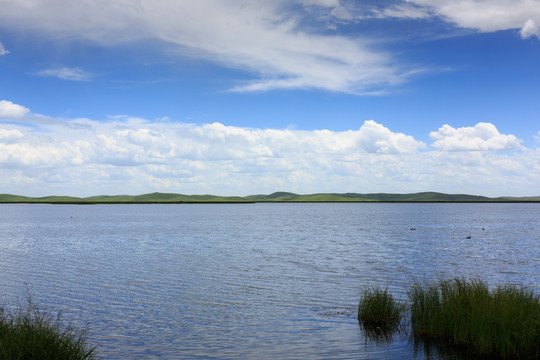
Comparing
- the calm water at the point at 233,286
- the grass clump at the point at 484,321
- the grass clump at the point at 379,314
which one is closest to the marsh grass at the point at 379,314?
the grass clump at the point at 379,314

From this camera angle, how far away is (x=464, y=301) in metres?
18.6

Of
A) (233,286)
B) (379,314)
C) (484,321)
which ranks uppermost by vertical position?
(484,321)

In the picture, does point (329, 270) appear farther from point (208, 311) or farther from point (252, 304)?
Result: point (208, 311)

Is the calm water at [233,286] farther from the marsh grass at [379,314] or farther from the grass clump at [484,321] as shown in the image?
the grass clump at [484,321]

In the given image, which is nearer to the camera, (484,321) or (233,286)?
(484,321)

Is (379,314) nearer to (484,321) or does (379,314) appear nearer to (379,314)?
(379,314)

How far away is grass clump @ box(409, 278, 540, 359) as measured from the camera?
1570cm

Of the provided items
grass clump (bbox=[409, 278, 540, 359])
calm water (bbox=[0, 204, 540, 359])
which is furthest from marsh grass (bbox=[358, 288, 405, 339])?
grass clump (bbox=[409, 278, 540, 359])

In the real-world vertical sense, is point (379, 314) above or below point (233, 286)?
above

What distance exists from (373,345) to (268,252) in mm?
33954

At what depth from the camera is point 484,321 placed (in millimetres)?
16766

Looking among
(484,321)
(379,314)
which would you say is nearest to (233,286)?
(379,314)

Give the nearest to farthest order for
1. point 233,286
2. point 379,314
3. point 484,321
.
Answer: point 484,321 → point 379,314 → point 233,286

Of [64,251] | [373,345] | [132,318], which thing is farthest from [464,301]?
[64,251]
